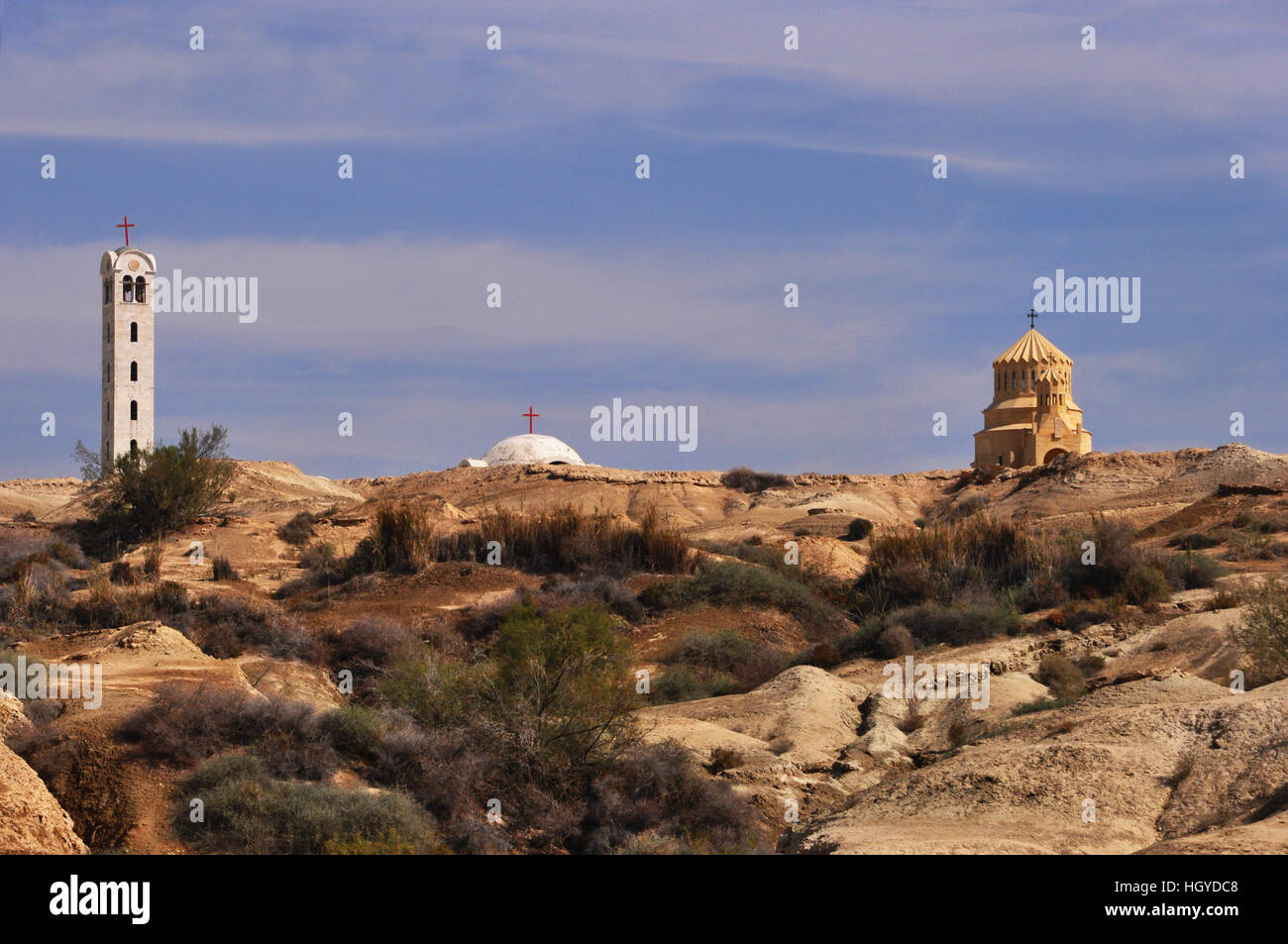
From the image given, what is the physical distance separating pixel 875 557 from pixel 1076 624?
7.02m

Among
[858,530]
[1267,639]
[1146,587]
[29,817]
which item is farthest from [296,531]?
[1267,639]

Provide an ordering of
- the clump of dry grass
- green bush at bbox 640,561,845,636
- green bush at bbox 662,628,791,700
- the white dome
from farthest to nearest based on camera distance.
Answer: the white dome → the clump of dry grass → green bush at bbox 640,561,845,636 → green bush at bbox 662,628,791,700

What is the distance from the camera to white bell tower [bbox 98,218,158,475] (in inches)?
2190

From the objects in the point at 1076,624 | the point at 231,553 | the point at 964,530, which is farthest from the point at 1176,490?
the point at 231,553

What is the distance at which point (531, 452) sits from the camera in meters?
73.6

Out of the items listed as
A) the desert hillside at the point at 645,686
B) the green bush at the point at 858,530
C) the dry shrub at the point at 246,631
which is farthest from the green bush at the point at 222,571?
the green bush at the point at 858,530

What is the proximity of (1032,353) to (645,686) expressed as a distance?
4735 centimetres

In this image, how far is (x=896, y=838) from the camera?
12500 mm

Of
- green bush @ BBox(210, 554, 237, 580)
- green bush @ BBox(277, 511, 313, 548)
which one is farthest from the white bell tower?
green bush @ BBox(210, 554, 237, 580)

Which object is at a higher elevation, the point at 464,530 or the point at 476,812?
the point at 464,530

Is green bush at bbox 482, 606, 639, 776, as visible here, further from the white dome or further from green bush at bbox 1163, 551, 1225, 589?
the white dome

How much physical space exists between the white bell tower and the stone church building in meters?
35.6

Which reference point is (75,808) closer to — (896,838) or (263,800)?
(263,800)

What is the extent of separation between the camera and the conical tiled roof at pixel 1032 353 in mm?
64875
